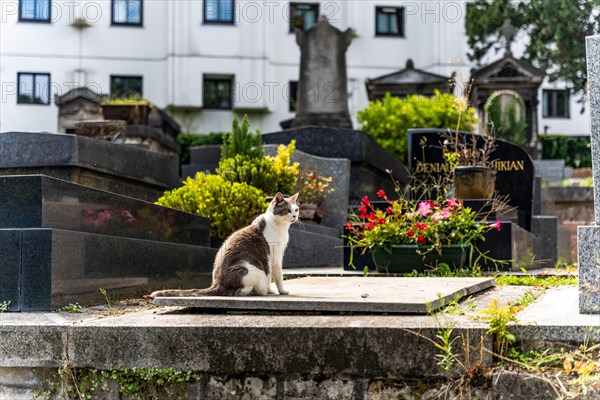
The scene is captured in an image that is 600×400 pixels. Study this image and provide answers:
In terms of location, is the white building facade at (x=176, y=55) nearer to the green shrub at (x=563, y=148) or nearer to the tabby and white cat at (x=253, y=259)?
the green shrub at (x=563, y=148)

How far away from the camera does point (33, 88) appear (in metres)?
36.1

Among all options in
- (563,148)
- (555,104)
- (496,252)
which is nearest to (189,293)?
(496,252)

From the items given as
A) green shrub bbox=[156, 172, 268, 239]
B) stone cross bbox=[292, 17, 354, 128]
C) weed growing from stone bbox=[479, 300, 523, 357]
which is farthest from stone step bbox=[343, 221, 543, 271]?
stone cross bbox=[292, 17, 354, 128]

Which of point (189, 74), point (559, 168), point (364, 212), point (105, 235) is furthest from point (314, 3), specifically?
point (105, 235)

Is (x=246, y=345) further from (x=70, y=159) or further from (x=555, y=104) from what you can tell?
(x=555, y=104)

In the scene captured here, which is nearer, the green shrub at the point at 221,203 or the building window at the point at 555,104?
the green shrub at the point at 221,203

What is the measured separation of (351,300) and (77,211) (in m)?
2.11

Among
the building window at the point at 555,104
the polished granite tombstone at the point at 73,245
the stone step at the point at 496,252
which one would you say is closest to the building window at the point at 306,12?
the building window at the point at 555,104

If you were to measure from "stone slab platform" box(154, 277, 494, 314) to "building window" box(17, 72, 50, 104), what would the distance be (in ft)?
105

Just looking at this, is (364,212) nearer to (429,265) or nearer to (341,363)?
(429,265)

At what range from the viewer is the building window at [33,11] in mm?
35537

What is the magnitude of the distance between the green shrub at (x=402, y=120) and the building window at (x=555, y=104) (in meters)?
23.4

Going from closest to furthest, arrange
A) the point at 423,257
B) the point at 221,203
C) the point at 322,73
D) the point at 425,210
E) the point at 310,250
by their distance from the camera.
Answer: the point at 423,257, the point at 425,210, the point at 221,203, the point at 310,250, the point at 322,73

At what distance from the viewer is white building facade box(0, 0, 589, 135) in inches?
1396
